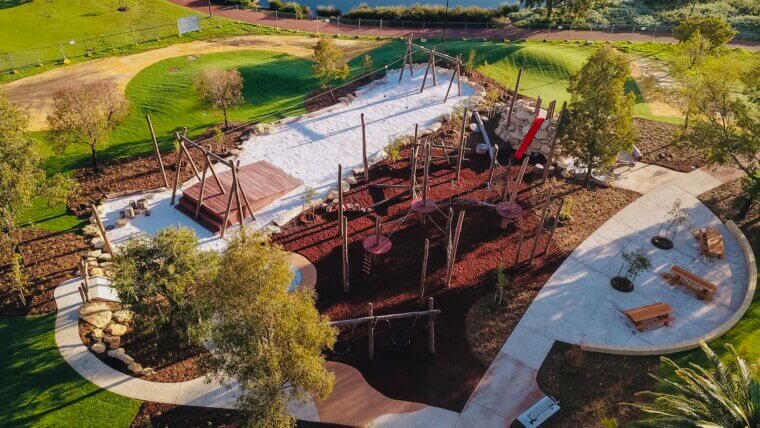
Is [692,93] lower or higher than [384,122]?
higher

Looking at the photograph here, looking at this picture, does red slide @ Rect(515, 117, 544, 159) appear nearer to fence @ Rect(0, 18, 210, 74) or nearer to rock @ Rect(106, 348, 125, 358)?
rock @ Rect(106, 348, 125, 358)

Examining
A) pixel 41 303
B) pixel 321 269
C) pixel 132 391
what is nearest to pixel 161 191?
pixel 41 303

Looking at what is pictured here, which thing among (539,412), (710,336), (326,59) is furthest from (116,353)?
(326,59)

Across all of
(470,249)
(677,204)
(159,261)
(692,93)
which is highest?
(692,93)

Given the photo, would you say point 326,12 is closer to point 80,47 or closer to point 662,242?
point 80,47

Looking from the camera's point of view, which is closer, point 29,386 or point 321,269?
point 29,386

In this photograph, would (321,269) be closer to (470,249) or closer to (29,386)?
(470,249)
